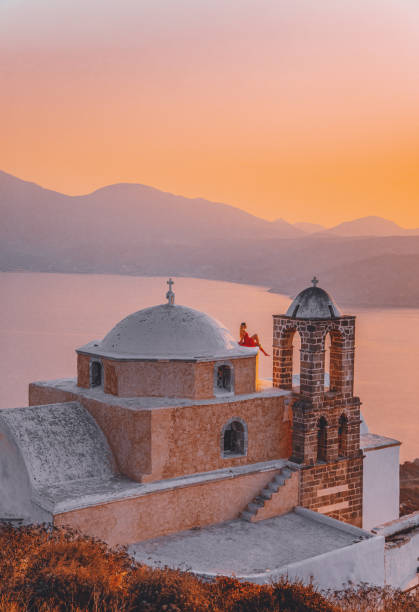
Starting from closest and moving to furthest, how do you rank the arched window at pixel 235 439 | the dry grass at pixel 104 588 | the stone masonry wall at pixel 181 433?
the dry grass at pixel 104 588
the stone masonry wall at pixel 181 433
the arched window at pixel 235 439

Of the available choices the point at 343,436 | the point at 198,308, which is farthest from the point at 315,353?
the point at 198,308

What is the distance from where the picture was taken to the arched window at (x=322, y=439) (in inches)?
487

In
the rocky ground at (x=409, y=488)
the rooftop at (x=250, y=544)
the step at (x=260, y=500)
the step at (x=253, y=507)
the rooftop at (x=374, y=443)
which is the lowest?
the rocky ground at (x=409, y=488)

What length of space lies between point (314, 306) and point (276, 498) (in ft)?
11.4

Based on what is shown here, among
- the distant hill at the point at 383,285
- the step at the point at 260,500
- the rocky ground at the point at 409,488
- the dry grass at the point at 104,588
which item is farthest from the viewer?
the distant hill at the point at 383,285

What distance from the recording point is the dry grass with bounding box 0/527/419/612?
6426 millimetres

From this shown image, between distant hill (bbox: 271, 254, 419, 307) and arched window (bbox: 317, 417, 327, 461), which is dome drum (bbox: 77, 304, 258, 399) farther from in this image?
distant hill (bbox: 271, 254, 419, 307)

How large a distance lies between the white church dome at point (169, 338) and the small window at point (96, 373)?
31cm

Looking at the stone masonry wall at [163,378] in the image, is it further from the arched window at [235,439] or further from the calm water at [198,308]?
the calm water at [198,308]

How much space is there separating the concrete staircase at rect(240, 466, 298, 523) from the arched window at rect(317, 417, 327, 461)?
815 mm

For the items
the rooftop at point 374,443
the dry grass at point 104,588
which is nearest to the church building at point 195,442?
the rooftop at point 374,443

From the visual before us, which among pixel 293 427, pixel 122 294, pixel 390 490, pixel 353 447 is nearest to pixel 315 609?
pixel 293 427

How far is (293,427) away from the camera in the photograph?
1216cm

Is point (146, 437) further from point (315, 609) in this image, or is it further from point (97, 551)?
point (315, 609)
